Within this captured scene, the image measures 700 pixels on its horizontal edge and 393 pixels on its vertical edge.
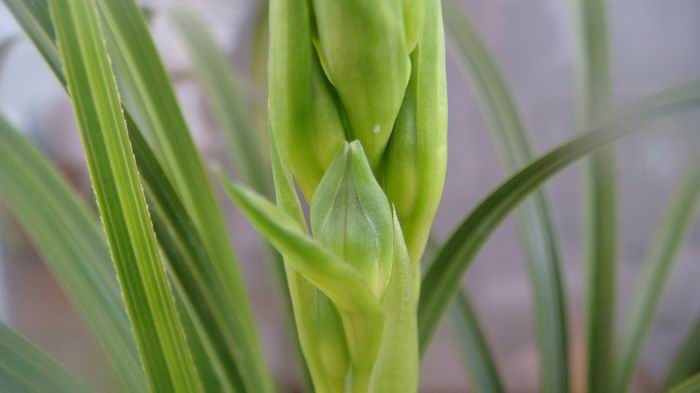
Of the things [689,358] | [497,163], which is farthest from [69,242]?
[497,163]

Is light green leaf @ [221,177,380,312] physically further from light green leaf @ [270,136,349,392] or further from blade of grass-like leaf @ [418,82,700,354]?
blade of grass-like leaf @ [418,82,700,354]

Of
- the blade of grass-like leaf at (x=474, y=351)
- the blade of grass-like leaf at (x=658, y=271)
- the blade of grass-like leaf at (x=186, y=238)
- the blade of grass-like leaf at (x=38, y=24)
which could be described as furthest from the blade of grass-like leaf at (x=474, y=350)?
the blade of grass-like leaf at (x=38, y=24)

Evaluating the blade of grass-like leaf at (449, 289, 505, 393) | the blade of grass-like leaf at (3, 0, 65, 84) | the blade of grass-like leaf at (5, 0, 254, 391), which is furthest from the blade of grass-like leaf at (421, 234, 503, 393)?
the blade of grass-like leaf at (3, 0, 65, 84)

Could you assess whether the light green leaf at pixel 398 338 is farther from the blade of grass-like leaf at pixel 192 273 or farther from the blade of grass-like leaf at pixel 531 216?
the blade of grass-like leaf at pixel 531 216

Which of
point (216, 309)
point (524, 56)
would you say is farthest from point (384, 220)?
point (524, 56)

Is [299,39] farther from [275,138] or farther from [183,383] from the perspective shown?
[183,383]
